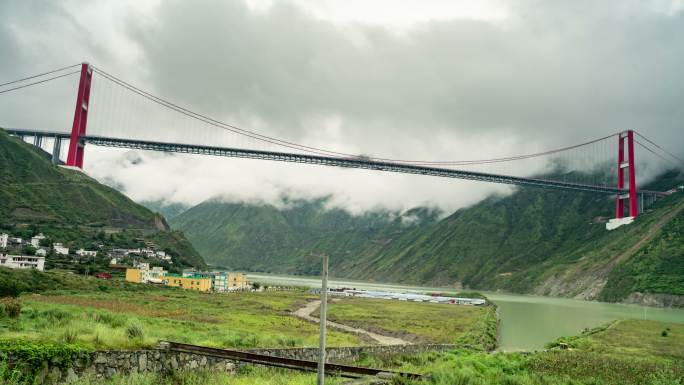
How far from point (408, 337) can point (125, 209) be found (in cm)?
8127

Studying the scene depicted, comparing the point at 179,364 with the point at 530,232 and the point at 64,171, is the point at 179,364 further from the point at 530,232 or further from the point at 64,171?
the point at 530,232

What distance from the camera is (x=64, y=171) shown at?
3718 inches

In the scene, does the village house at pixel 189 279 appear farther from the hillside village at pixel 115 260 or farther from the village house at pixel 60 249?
the village house at pixel 60 249

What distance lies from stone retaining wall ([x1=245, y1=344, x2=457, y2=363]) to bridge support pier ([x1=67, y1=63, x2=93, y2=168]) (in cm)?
7789

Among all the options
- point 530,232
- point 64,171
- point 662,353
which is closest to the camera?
point 662,353

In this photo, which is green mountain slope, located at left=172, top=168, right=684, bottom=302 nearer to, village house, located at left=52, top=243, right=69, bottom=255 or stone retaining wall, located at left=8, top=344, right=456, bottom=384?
village house, located at left=52, top=243, right=69, bottom=255

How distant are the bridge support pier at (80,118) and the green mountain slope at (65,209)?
7092 mm

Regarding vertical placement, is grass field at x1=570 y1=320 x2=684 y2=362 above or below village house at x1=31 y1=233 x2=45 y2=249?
below

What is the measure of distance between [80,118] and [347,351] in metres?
79.2

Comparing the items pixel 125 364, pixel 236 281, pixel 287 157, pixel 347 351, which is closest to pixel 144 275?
pixel 236 281

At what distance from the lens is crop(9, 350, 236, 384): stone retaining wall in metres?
8.45

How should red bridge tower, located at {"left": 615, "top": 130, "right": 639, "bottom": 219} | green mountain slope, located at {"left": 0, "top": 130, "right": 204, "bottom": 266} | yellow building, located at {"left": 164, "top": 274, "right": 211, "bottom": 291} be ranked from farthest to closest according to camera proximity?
red bridge tower, located at {"left": 615, "top": 130, "right": 639, "bottom": 219} < green mountain slope, located at {"left": 0, "top": 130, "right": 204, "bottom": 266} < yellow building, located at {"left": 164, "top": 274, "right": 211, "bottom": 291}

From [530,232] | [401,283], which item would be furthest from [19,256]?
[530,232]

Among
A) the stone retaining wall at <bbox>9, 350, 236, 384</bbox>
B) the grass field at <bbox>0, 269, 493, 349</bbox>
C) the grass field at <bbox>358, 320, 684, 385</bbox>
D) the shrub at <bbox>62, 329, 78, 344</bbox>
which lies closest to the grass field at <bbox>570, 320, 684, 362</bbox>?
the grass field at <bbox>358, 320, 684, 385</bbox>
